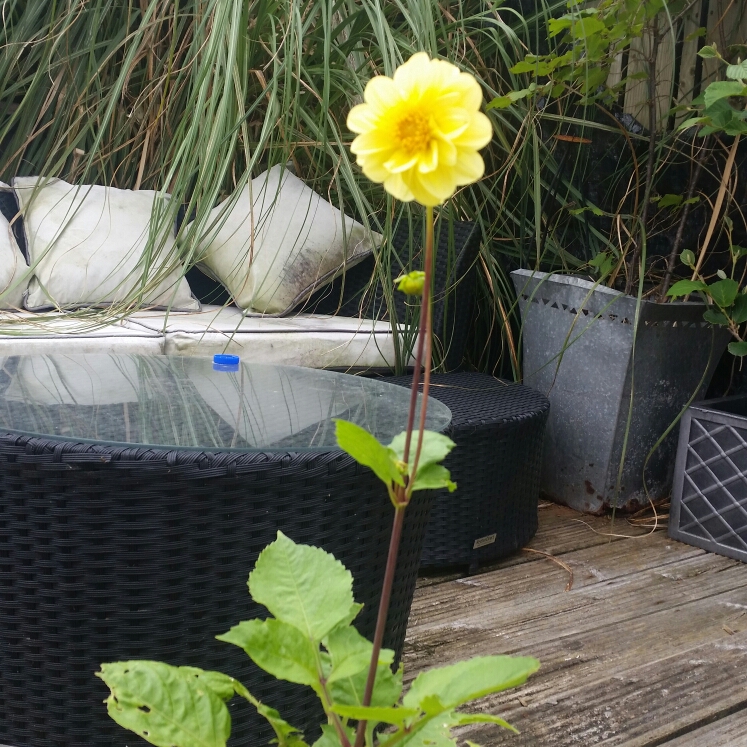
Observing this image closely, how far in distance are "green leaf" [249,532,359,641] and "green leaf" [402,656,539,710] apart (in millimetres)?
68

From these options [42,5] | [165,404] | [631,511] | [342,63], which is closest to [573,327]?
[631,511]

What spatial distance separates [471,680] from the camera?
48 cm

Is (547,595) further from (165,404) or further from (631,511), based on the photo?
(165,404)

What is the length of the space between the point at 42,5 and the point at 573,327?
5.58 feet

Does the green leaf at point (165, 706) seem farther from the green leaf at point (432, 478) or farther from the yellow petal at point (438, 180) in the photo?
the yellow petal at point (438, 180)

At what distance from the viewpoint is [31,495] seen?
3.11 feet

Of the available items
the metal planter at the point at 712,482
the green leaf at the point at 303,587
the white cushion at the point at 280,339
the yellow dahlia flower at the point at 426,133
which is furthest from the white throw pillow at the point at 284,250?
the yellow dahlia flower at the point at 426,133

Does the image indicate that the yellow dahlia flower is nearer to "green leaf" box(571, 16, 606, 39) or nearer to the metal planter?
"green leaf" box(571, 16, 606, 39)

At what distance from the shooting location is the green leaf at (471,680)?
1.52 feet

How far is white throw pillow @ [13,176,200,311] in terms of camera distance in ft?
7.53

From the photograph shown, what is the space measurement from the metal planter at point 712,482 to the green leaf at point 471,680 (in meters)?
1.77

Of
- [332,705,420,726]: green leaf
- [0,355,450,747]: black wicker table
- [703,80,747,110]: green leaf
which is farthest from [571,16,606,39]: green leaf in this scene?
[332,705,420,726]: green leaf

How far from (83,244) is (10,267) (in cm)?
19

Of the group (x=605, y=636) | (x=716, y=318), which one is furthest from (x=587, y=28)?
(x=605, y=636)
